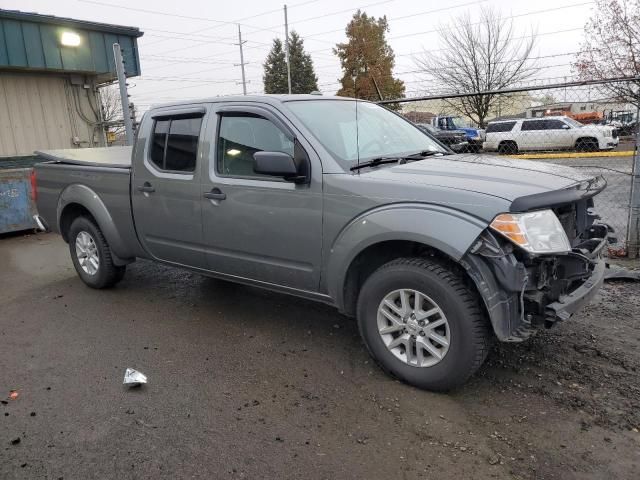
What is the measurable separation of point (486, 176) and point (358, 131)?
1171 mm

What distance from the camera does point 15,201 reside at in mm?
8586

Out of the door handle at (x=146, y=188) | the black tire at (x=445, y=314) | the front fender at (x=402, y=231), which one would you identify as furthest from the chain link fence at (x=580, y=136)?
the door handle at (x=146, y=188)

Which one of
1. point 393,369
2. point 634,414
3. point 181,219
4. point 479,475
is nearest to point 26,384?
point 181,219

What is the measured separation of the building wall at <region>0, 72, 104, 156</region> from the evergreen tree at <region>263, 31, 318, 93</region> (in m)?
43.0

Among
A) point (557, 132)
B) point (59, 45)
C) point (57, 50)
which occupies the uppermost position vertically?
point (59, 45)

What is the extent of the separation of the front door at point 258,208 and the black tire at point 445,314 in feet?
1.69

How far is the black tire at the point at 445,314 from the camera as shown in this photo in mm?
2857

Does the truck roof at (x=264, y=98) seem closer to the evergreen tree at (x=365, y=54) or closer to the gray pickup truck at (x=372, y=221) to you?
the gray pickup truck at (x=372, y=221)

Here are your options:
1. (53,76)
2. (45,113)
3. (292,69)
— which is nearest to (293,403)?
(45,113)

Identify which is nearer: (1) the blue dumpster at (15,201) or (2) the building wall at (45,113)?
(1) the blue dumpster at (15,201)

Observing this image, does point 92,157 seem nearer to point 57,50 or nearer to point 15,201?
point 15,201

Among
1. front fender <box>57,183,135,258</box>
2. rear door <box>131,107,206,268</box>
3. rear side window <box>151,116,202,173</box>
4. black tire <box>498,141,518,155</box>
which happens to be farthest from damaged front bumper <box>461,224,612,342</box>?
black tire <box>498,141,518,155</box>

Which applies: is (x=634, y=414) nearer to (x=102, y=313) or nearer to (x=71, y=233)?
(x=102, y=313)

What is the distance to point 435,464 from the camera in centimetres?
247
